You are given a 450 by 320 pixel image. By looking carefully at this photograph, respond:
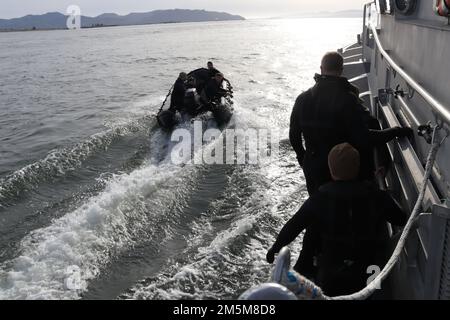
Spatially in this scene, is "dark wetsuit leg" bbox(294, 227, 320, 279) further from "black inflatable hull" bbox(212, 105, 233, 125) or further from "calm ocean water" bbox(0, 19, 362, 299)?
"black inflatable hull" bbox(212, 105, 233, 125)

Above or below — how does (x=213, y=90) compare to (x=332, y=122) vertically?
above

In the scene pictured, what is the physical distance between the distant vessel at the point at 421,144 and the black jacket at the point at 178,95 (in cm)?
741

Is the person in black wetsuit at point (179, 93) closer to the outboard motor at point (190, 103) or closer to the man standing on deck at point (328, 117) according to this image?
the outboard motor at point (190, 103)

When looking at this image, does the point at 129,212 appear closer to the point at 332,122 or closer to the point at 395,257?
the point at 332,122

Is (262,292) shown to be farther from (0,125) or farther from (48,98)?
(48,98)

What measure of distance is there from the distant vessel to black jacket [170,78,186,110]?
7.41 meters

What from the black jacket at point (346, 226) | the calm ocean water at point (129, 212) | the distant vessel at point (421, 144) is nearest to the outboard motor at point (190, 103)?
the calm ocean water at point (129, 212)

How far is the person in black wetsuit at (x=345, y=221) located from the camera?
2.74 metres

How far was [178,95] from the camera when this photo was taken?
12438mm

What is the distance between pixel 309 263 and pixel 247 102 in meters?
13.5

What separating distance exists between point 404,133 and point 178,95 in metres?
9.08

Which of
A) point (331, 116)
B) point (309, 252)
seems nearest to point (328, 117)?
point (331, 116)

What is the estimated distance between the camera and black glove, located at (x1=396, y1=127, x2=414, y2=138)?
4.03 m

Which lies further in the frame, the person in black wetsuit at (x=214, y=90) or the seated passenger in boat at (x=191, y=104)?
the person in black wetsuit at (x=214, y=90)
